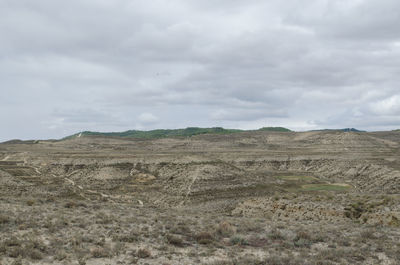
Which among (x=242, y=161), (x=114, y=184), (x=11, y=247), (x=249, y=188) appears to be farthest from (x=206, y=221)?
(x=242, y=161)

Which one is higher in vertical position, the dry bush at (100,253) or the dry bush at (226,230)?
the dry bush at (100,253)

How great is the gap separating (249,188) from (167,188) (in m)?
13.1

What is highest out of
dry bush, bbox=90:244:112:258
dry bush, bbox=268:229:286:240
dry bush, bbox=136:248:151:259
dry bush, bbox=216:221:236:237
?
dry bush, bbox=90:244:112:258

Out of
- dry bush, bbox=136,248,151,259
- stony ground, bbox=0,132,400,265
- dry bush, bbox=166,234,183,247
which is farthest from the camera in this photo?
dry bush, bbox=166,234,183,247

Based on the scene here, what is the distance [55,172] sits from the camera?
6625cm

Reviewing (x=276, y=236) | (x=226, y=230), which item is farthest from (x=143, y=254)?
(x=276, y=236)

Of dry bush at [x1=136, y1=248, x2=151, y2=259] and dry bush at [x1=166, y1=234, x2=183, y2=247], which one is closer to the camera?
dry bush at [x1=136, y1=248, x2=151, y2=259]

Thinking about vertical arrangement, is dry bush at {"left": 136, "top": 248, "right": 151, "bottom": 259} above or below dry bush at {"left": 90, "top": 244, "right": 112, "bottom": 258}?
below

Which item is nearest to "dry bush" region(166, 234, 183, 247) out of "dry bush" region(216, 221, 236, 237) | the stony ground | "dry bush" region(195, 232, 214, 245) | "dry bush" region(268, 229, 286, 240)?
the stony ground

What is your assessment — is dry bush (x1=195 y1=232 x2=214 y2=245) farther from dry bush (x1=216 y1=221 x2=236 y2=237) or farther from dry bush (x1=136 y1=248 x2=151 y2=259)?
dry bush (x1=136 y1=248 x2=151 y2=259)

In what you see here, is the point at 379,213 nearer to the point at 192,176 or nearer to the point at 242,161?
the point at 192,176

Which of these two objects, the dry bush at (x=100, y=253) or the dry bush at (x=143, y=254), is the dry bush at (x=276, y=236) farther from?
the dry bush at (x=100, y=253)

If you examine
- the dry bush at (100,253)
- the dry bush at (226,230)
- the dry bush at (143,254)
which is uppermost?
the dry bush at (100,253)

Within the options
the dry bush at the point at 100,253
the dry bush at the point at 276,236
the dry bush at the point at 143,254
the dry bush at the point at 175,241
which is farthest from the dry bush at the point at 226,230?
the dry bush at the point at 100,253
